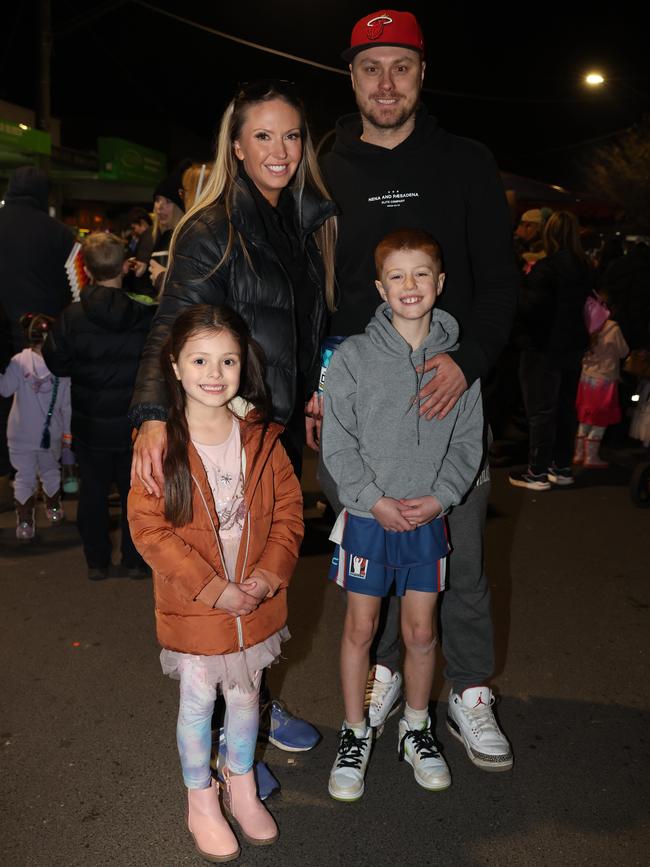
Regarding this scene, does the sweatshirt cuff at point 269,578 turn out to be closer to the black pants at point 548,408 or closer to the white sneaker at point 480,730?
the white sneaker at point 480,730

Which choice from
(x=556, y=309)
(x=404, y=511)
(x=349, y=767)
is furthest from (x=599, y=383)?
(x=349, y=767)

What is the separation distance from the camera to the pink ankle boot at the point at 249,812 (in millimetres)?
2660

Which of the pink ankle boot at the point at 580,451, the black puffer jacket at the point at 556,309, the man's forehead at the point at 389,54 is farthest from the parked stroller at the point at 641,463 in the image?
the man's forehead at the point at 389,54

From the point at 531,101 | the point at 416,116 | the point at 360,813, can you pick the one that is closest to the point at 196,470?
the point at 360,813

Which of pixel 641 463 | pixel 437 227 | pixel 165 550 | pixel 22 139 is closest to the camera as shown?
pixel 165 550

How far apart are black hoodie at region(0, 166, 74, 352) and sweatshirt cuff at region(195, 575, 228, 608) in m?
4.35

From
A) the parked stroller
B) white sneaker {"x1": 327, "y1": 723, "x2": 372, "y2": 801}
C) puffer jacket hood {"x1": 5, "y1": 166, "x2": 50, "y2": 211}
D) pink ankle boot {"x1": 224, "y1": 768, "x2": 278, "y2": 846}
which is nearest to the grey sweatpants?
white sneaker {"x1": 327, "y1": 723, "x2": 372, "y2": 801}

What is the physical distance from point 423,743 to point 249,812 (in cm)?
70

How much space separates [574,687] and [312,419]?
170 centimetres

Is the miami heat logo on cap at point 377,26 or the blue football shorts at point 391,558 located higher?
the miami heat logo on cap at point 377,26

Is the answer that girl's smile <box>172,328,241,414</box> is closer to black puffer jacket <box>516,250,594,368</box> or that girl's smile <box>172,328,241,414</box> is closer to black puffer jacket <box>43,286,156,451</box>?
black puffer jacket <box>43,286,156,451</box>

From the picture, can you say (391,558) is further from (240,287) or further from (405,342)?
(240,287)

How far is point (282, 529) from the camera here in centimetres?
272

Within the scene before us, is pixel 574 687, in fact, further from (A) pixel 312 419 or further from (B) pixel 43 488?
(B) pixel 43 488
